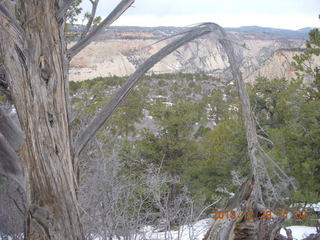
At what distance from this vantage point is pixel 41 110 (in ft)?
5.53

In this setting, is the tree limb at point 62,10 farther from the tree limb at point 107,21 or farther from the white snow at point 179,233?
the white snow at point 179,233

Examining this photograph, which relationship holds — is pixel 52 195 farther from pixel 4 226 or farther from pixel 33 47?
pixel 4 226

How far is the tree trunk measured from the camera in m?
1.66

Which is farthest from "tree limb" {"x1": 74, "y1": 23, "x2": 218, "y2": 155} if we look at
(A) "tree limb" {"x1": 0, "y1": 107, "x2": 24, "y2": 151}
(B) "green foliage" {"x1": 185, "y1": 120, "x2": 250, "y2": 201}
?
(B) "green foliage" {"x1": 185, "y1": 120, "x2": 250, "y2": 201}

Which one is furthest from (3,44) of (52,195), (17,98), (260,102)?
(260,102)

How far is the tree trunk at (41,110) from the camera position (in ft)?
5.44

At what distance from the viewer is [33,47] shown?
1656mm

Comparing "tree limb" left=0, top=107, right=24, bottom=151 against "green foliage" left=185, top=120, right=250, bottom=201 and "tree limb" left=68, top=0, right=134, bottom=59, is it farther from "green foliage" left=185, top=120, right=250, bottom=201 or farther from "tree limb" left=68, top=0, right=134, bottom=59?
"green foliage" left=185, top=120, right=250, bottom=201

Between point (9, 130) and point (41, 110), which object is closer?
point (41, 110)

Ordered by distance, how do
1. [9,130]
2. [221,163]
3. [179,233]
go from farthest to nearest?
[221,163]
[179,233]
[9,130]

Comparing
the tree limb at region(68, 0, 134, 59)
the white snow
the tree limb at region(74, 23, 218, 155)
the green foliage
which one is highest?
the tree limb at region(68, 0, 134, 59)

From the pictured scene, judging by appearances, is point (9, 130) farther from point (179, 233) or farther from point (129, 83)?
point (179, 233)

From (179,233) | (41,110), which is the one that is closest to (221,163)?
(179,233)

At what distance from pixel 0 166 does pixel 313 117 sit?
416 inches
